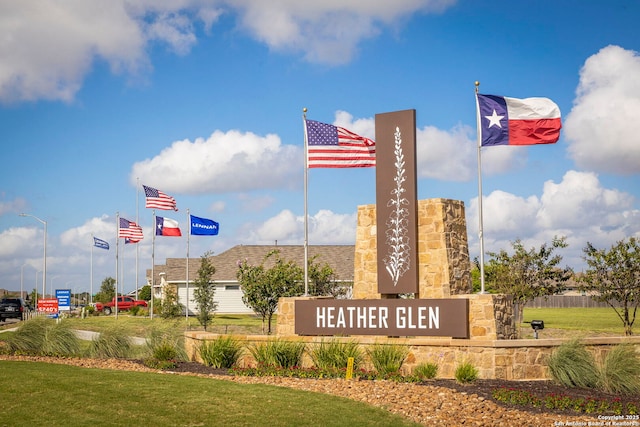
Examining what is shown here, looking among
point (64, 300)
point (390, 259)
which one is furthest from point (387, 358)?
point (64, 300)

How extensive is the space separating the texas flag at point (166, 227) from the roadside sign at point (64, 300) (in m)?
6.66

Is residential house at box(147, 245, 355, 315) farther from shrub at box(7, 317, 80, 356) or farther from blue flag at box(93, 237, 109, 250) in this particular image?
shrub at box(7, 317, 80, 356)

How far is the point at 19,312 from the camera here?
55062mm

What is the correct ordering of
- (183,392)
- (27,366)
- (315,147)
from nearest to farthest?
(183,392), (27,366), (315,147)

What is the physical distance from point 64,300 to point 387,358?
30.4 meters

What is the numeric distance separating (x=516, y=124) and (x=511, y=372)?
6.66 m

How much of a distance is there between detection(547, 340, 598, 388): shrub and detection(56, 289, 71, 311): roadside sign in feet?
106

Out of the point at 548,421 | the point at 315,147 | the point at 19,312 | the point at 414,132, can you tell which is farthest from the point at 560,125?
the point at 19,312

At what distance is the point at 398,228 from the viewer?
2116cm

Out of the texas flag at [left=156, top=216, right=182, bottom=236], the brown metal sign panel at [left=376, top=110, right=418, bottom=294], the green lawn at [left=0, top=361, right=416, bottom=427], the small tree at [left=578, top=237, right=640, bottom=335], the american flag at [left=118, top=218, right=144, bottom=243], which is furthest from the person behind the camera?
the american flag at [left=118, top=218, right=144, bottom=243]

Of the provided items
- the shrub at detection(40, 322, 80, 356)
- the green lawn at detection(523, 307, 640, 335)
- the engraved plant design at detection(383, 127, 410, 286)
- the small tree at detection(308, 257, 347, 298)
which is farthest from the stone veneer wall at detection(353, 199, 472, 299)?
the small tree at detection(308, 257, 347, 298)

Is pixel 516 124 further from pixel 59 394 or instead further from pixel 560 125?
pixel 59 394

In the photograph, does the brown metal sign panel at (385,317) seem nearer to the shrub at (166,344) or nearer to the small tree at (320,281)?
the shrub at (166,344)

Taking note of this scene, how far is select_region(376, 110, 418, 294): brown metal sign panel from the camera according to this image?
21.0 metres
